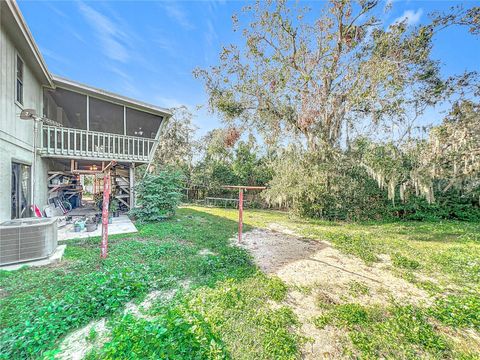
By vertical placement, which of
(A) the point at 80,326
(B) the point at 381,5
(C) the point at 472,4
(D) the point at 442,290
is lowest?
(D) the point at 442,290

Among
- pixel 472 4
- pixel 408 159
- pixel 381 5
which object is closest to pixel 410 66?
pixel 472 4

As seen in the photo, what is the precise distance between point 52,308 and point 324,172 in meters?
8.58

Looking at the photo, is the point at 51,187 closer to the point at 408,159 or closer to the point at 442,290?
the point at 442,290

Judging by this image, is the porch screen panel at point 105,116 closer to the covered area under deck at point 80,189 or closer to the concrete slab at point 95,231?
the covered area under deck at point 80,189

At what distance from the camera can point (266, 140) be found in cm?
1052

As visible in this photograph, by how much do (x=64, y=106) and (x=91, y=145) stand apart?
7.86 ft

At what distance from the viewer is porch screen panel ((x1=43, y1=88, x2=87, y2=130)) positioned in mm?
7180

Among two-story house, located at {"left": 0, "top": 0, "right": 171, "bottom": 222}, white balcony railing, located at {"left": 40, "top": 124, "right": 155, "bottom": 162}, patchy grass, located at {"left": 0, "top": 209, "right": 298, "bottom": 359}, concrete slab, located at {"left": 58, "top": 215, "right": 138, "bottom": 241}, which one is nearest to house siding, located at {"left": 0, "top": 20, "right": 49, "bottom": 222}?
two-story house, located at {"left": 0, "top": 0, "right": 171, "bottom": 222}

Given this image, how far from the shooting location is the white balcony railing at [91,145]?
6.54 m

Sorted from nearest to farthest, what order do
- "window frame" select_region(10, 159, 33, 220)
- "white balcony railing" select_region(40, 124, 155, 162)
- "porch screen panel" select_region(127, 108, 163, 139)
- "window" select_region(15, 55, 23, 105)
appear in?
"window frame" select_region(10, 159, 33, 220) → "window" select_region(15, 55, 23, 105) → "white balcony railing" select_region(40, 124, 155, 162) → "porch screen panel" select_region(127, 108, 163, 139)

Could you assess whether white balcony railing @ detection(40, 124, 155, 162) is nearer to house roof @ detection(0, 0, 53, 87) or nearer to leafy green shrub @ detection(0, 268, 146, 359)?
house roof @ detection(0, 0, 53, 87)

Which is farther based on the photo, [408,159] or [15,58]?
[408,159]

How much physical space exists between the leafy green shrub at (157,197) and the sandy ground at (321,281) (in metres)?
3.80

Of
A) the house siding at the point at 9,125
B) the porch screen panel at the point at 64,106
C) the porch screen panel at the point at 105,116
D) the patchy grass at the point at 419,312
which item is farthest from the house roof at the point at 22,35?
the patchy grass at the point at 419,312
